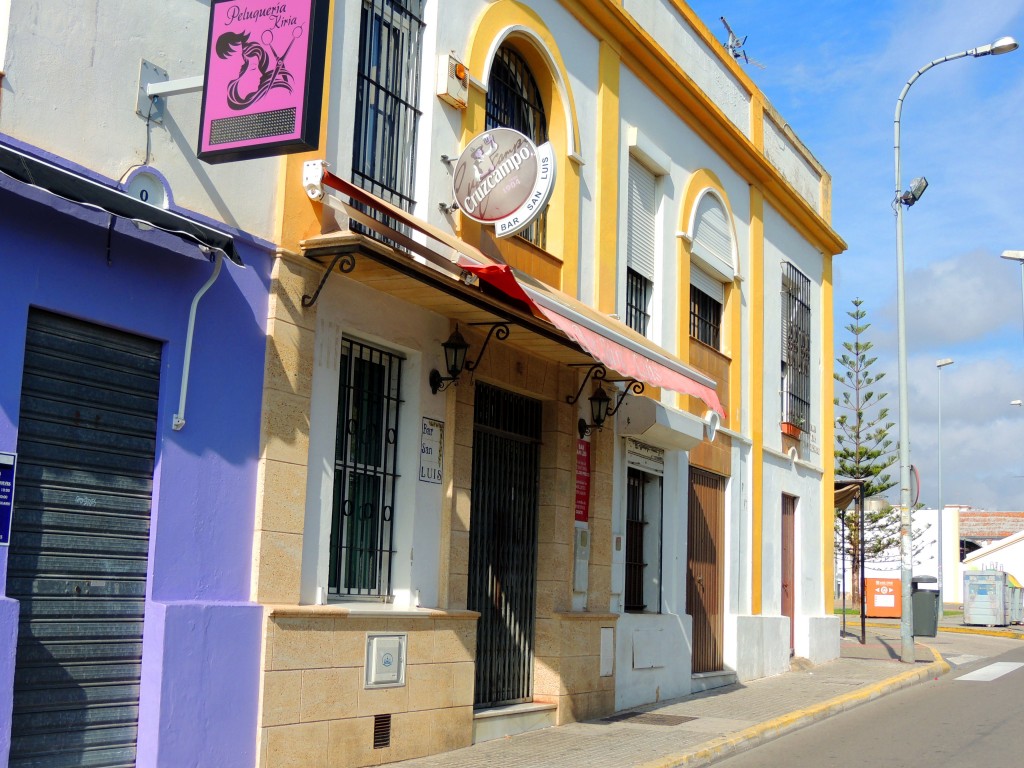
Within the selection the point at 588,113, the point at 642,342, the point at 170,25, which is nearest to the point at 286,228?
the point at 170,25

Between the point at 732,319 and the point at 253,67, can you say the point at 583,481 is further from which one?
the point at 253,67

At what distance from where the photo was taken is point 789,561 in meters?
19.4

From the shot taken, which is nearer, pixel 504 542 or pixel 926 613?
pixel 504 542

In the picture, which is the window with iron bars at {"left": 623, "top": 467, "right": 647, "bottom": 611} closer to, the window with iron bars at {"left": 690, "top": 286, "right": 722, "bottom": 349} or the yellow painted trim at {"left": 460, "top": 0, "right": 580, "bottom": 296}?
the window with iron bars at {"left": 690, "top": 286, "right": 722, "bottom": 349}

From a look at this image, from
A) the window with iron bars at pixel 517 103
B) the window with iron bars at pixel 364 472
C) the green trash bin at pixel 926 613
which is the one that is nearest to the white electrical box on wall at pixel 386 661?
the window with iron bars at pixel 364 472

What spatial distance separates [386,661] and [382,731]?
1.75 feet

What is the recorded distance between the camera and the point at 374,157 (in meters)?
9.74

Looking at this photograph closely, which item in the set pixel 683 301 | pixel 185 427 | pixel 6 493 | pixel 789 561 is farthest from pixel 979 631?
pixel 6 493

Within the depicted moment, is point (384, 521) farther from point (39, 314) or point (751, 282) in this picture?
point (751, 282)

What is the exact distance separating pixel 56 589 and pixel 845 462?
43288 millimetres

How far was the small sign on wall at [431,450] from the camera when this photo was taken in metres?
9.81

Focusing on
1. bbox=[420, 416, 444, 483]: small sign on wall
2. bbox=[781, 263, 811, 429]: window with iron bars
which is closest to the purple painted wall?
bbox=[420, 416, 444, 483]: small sign on wall

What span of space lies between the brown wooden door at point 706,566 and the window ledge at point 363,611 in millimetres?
5713

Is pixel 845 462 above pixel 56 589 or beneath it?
above
